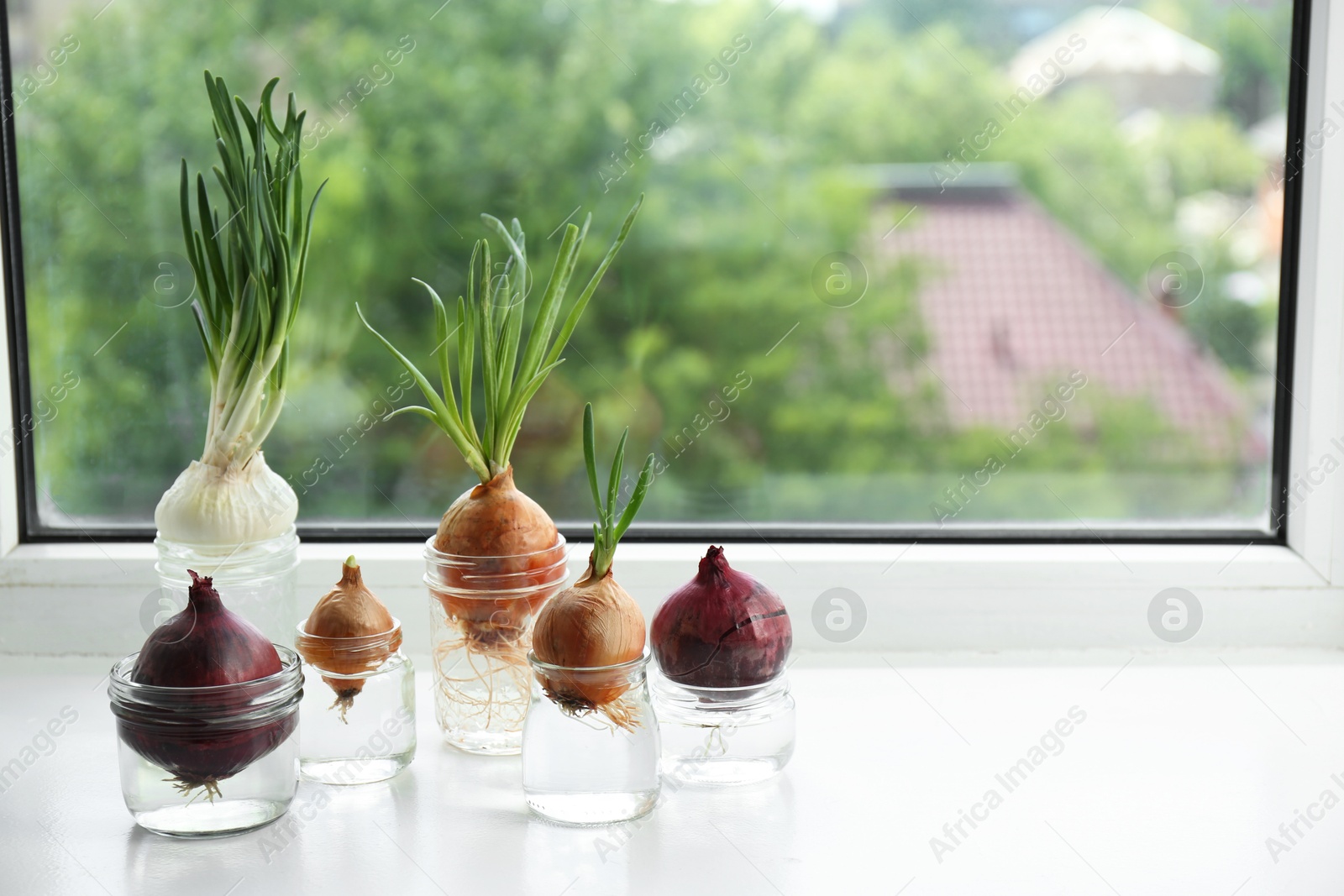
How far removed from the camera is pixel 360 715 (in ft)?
3.02

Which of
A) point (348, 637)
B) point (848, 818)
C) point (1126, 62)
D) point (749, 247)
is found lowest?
point (848, 818)

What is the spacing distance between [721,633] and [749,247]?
634 mm

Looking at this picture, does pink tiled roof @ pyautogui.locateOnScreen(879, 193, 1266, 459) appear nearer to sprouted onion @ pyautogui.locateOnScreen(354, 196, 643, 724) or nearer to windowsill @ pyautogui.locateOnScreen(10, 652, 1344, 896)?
windowsill @ pyautogui.locateOnScreen(10, 652, 1344, 896)

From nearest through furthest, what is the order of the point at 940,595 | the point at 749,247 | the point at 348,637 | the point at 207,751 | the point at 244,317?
the point at 207,751 < the point at 348,637 < the point at 244,317 < the point at 940,595 < the point at 749,247

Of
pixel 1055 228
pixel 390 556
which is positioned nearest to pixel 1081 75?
pixel 1055 228

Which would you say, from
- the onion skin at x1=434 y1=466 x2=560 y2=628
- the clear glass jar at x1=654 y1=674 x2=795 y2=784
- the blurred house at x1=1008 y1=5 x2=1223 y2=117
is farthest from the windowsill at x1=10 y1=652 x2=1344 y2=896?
the blurred house at x1=1008 y1=5 x2=1223 y2=117

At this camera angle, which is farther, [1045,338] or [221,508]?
[1045,338]

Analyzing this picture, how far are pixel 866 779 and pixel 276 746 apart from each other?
47 centimetres

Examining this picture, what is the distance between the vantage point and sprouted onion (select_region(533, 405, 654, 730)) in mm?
823

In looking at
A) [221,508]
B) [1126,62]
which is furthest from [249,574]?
[1126,62]

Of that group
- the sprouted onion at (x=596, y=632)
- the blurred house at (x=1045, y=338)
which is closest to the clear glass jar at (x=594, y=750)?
the sprouted onion at (x=596, y=632)

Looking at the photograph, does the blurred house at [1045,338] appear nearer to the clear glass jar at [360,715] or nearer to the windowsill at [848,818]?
the windowsill at [848,818]

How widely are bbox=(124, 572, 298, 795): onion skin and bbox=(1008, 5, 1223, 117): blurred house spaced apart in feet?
3.47

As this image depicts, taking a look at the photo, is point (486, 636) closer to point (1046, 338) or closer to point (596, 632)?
point (596, 632)
